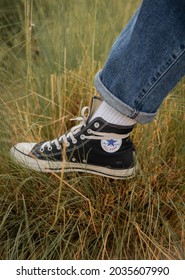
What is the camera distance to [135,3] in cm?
266

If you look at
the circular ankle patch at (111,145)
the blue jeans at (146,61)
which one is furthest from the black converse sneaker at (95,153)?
the blue jeans at (146,61)

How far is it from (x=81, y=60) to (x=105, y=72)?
69 centimetres

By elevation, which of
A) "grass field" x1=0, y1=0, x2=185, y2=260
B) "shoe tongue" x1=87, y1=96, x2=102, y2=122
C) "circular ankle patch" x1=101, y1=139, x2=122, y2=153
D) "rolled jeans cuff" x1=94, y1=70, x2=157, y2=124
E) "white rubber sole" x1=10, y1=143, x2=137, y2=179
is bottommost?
"grass field" x1=0, y1=0, x2=185, y2=260

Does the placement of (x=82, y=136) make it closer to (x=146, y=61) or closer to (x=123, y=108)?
(x=123, y=108)

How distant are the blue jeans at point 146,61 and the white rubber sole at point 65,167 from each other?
7.6 inches

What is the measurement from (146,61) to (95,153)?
33 cm

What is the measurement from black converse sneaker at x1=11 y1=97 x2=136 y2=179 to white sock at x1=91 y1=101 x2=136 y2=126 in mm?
19

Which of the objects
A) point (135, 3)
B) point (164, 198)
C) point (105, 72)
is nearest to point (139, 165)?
point (164, 198)

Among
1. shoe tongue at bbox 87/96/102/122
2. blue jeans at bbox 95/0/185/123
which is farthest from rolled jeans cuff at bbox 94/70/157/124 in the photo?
shoe tongue at bbox 87/96/102/122

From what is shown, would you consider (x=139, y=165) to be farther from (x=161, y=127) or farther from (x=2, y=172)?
(x=2, y=172)

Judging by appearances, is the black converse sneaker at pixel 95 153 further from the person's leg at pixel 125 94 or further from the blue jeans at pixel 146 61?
the blue jeans at pixel 146 61

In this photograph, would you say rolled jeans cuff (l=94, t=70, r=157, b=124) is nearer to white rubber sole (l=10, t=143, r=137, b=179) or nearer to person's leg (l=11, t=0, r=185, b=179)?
person's leg (l=11, t=0, r=185, b=179)

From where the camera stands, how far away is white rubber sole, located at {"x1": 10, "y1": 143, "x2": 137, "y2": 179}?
1446 millimetres

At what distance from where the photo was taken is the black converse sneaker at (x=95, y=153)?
1432 millimetres
